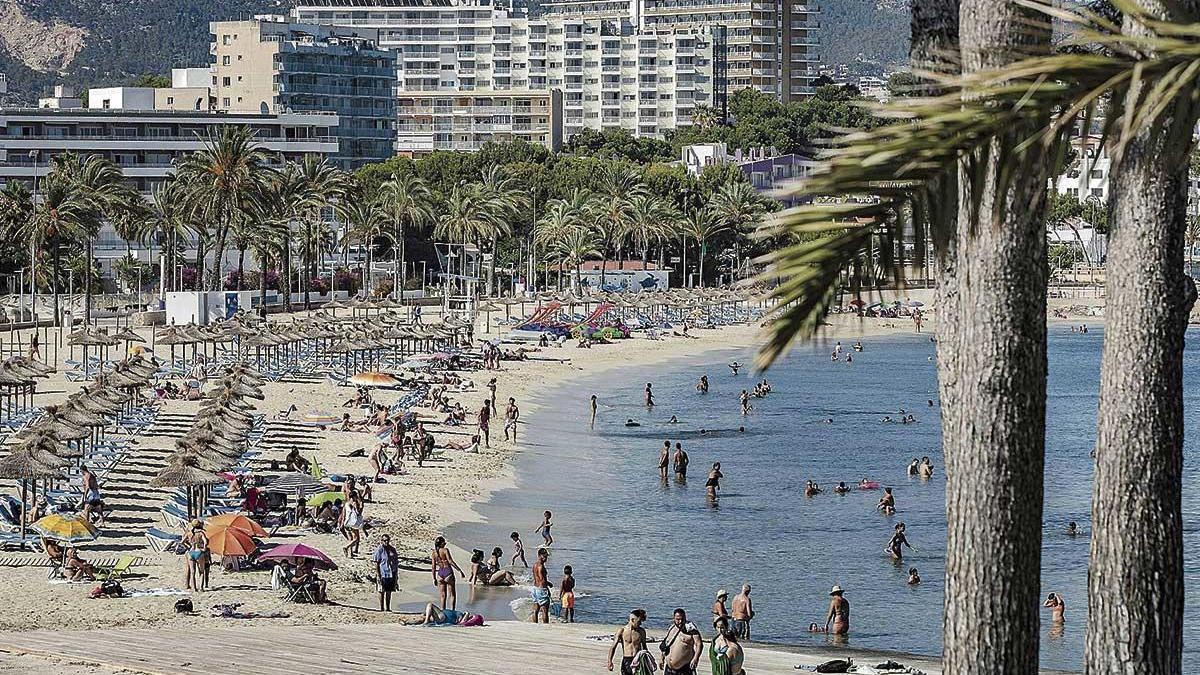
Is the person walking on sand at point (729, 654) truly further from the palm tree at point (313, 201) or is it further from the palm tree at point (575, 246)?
the palm tree at point (575, 246)

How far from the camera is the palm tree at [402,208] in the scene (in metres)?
98.1

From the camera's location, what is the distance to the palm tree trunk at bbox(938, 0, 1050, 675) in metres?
5.45

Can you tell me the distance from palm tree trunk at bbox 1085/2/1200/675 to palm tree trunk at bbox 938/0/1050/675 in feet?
1.96

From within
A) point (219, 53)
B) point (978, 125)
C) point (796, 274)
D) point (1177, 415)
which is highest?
point (219, 53)

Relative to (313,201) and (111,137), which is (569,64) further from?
(313,201)

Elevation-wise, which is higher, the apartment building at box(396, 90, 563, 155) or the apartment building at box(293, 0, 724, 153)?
the apartment building at box(293, 0, 724, 153)

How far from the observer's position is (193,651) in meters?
17.1

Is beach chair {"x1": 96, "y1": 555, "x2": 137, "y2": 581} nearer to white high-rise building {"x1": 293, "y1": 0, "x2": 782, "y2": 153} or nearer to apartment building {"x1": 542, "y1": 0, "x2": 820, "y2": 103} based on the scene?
white high-rise building {"x1": 293, "y1": 0, "x2": 782, "y2": 153}

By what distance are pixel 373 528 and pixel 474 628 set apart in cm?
975

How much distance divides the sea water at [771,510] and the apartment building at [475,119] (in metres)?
107

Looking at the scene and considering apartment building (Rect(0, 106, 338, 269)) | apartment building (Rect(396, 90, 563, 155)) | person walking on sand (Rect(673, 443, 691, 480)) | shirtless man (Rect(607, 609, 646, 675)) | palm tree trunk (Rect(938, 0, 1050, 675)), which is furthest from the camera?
apartment building (Rect(396, 90, 563, 155))

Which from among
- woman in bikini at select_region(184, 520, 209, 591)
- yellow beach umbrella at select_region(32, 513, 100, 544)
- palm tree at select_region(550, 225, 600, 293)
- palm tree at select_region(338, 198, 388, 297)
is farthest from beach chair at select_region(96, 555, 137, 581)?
palm tree at select_region(550, 225, 600, 293)

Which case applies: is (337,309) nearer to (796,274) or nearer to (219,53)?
(219,53)

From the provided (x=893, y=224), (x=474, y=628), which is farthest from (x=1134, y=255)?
(x=474, y=628)
